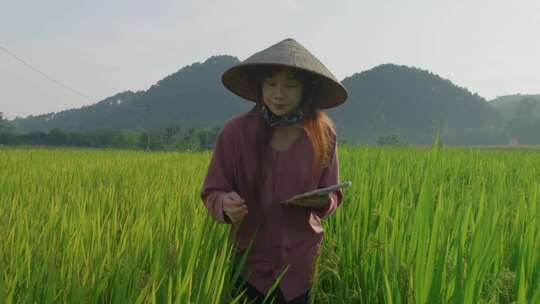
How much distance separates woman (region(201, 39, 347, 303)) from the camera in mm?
1386

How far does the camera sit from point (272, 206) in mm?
1410

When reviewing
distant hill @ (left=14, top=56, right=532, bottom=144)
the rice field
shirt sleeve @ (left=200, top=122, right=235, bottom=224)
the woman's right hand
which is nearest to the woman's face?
shirt sleeve @ (left=200, top=122, right=235, bottom=224)

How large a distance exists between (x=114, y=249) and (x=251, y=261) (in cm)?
42

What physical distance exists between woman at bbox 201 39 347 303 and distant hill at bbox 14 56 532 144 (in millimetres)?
97790

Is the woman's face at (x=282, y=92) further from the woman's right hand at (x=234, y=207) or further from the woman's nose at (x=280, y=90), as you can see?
the woman's right hand at (x=234, y=207)

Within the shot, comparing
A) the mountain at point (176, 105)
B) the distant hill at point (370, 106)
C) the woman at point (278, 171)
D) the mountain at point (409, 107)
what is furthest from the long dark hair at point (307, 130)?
the mountain at point (176, 105)

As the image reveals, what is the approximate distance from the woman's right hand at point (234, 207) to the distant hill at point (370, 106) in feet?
322

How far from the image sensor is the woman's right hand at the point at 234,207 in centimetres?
124

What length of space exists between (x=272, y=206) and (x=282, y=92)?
35 centimetres

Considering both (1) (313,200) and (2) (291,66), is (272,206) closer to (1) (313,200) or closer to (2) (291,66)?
(1) (313,200)

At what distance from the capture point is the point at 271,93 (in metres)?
1.40

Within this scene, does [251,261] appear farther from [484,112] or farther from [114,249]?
[484,112]

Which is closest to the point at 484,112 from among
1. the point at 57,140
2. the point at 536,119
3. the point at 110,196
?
the point at 536,119

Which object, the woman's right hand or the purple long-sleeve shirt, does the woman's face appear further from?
the woman's right hand
